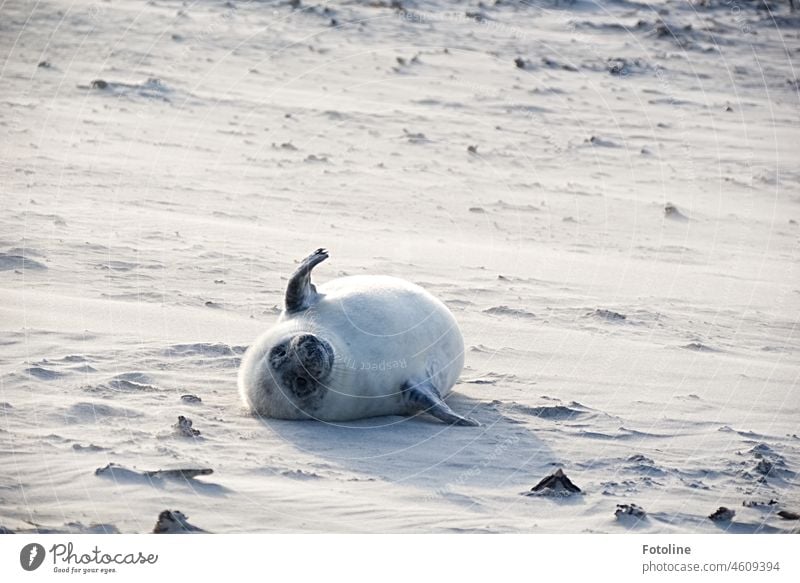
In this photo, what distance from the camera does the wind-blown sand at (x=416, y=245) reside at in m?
6.54

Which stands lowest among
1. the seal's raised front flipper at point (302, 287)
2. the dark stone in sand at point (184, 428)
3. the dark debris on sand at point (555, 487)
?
the dark stone in sand at point (184, 428)

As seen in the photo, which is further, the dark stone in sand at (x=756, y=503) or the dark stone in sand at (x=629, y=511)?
the dark stone in sand at (x=756, y=503)

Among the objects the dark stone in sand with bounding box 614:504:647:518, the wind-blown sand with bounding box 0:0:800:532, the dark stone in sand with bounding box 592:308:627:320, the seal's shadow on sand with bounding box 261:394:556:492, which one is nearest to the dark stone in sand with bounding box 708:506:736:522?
the wind-blown sand with bounding box 0:0:800:532

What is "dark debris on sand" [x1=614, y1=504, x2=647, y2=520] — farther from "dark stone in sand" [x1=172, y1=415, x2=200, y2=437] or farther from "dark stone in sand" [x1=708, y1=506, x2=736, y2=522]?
"dark stone in sand" [x1=172, y1=415, x2=200, y2=437]

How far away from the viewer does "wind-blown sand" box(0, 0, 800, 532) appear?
21.4 feet

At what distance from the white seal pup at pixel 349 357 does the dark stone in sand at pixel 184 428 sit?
1.61 feet

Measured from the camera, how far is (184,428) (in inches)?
271

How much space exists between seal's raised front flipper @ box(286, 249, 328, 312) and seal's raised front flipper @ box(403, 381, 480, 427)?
0.75m

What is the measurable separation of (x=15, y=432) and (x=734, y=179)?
10.6 m

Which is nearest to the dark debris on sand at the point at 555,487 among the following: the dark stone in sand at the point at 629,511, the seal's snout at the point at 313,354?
the dark stone in sand at the point at 629,511

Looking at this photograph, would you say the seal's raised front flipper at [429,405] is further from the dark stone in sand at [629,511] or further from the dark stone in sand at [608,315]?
the dark stone in sand at [608,315]

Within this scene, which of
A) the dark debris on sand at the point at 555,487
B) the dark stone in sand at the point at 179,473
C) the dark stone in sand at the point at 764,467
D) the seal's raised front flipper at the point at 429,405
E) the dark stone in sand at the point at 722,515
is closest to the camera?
the dark stone in sand at the point at 179,473
